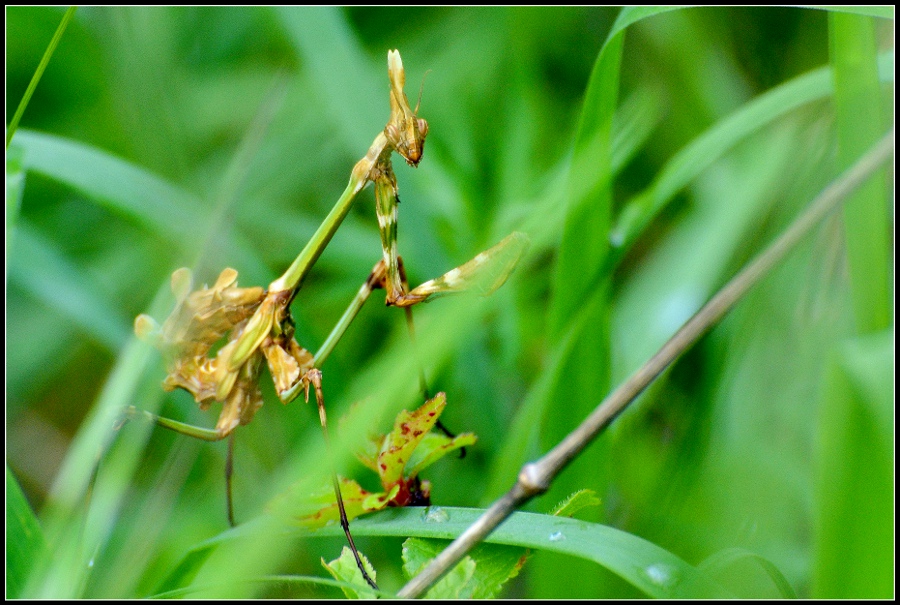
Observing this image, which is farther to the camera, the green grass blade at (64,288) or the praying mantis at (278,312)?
the green grass blade at (64,288)

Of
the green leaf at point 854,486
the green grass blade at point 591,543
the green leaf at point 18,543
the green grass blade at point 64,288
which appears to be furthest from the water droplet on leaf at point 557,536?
the green grass blade at point 64,288

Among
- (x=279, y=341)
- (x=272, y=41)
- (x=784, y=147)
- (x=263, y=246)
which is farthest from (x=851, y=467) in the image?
(x=272, y=41)

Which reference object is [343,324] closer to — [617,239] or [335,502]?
[335,502]

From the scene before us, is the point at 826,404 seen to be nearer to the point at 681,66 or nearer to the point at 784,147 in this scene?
the point at 784,147

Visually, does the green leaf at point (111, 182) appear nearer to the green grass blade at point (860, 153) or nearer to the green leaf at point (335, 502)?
the green leaf at point (335, 502)

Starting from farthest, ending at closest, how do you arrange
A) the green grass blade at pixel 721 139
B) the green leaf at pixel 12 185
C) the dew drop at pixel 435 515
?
the green grass blade at pixel 721 139
the green leaf at pixel 12 185
the dew drop at pixel 435 515

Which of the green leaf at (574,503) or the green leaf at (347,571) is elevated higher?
the green leaf at (574,503)

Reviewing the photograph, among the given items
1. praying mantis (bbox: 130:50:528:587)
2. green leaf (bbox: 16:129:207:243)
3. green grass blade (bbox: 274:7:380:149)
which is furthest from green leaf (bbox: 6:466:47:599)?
green grass blade (bbox: 274:7:380:149)

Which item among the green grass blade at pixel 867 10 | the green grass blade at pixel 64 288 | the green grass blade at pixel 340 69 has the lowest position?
the green grass blade at pixel 64 288
